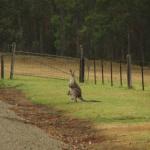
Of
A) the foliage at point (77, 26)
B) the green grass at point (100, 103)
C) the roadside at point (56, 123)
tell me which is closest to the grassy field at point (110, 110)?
the green grass at point (100, 103)

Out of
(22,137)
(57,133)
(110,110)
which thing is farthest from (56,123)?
(22,137)

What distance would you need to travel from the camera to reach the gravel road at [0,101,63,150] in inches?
644

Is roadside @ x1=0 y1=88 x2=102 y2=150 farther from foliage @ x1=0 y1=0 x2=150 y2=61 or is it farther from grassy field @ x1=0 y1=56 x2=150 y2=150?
foliage @ x1=0 y1=0 x2=150 y2=61

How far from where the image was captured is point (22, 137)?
17.9 metres

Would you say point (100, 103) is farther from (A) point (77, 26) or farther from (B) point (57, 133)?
(A) point (77, 26)

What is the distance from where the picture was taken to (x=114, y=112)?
78.0 feet

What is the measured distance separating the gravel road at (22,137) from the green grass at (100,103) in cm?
263

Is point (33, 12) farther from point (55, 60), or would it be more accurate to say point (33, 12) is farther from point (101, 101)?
point (101, 101)

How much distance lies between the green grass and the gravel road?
2.63 meters

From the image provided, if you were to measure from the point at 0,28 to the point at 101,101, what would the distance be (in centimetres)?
6172

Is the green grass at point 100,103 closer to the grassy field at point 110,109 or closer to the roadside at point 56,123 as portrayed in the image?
the grassy field at point 110,109

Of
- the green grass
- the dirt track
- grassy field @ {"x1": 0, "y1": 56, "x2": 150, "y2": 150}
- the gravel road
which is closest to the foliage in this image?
grassy field @ {"x1": 0, "y1": 56, "x2": 150, "y2": 150}

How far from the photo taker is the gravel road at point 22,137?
16.4 m

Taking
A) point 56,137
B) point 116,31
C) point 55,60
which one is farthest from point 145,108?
point 116,31
